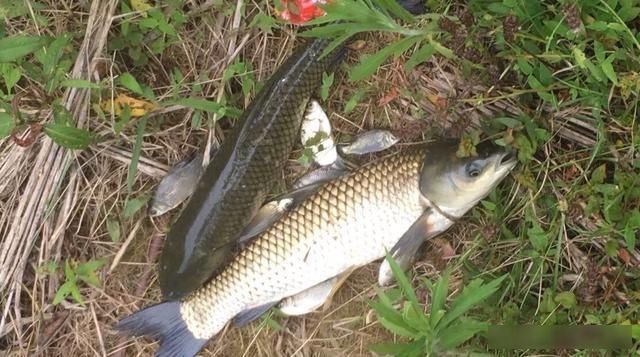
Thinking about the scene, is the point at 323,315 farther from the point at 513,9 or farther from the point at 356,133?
the point at 513,9

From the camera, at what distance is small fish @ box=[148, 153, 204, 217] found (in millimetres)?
3346

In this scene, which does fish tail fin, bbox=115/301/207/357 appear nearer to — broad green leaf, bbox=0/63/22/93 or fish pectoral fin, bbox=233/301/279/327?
fish pectoral fin, bbox=233/301/279/327

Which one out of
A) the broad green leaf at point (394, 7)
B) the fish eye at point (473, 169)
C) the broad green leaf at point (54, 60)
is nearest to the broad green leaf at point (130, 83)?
the broad green leaf at point (54, 60)

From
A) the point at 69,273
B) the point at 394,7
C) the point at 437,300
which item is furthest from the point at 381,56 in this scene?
the point at 69,273

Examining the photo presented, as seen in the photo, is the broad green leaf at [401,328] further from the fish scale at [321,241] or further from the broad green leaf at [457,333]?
the fish scale at [321,241]

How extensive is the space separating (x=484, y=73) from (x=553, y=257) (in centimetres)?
71

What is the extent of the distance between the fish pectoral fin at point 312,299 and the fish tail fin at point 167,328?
37cm

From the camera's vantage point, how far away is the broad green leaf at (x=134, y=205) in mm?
3404

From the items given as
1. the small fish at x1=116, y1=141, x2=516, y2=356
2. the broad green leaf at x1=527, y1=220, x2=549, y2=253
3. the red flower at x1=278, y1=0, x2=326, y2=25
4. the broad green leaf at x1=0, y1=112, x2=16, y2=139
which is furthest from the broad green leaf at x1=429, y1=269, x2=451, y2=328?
the broad green leaf at x1=0, y1=112, x2=16, y2=139

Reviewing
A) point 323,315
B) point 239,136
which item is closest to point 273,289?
point 323,315

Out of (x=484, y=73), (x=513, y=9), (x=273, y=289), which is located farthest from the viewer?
(x=273, y=289)

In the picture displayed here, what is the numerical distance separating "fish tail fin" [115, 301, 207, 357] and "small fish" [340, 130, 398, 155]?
95cm

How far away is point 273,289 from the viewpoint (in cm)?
319

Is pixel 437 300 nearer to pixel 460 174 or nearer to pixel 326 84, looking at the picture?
pixel 460 174
